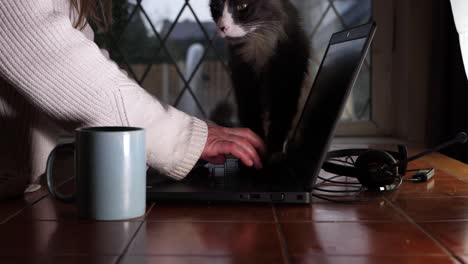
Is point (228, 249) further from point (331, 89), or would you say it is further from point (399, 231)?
point (331, 89)

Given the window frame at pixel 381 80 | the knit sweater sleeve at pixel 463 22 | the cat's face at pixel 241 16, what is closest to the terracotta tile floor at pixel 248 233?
the knit sweater sleeve at pixel 463 22

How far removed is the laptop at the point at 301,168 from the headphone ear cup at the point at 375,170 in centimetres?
10

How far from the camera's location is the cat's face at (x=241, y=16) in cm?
146

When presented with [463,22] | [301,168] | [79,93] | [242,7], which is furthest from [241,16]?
[79,93]

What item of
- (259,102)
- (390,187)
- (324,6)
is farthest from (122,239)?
(324,6)

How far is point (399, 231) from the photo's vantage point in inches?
28.2

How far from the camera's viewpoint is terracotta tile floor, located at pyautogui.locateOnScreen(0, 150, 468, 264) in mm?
623

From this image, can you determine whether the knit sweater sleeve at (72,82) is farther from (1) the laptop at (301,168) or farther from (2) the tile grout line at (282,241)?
(2) the tile grout line at (282,241)

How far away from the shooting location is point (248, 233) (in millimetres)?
709

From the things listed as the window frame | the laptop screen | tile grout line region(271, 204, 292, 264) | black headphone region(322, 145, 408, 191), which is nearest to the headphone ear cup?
black headphone region(322, 145, 408, 191)

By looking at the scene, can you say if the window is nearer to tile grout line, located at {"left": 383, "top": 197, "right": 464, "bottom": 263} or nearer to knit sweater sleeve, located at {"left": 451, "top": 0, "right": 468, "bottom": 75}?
knit sweater sleeve, located at {"left": 451, "top": 0, "right": 468, "bottom": 75}

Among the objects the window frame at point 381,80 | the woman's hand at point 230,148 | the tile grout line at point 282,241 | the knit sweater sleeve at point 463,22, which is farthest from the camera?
the window frame at point 381,80

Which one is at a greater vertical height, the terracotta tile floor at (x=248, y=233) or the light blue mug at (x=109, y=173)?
the light blue mug at (x=109, y=173)

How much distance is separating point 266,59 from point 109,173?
811 mm
